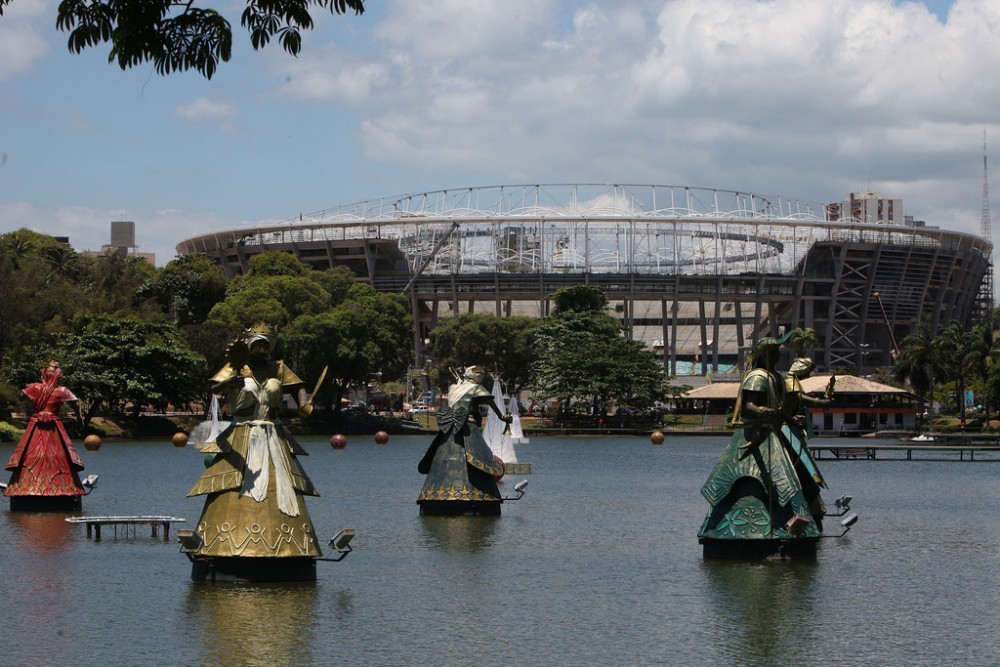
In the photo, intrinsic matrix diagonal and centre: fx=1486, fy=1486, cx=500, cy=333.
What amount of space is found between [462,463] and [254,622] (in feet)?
46.6

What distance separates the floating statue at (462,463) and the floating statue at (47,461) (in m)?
8.95

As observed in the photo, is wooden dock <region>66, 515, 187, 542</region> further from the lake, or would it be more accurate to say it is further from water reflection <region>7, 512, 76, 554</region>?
water reflection <region>7, 512, 76, 554</region>

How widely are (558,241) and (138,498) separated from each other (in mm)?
108426

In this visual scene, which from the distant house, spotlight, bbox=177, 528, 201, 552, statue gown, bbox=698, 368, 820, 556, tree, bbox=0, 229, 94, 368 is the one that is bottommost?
spotlight, bbox=177, 528, 201, 552

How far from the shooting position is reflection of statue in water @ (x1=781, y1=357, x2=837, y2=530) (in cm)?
2741

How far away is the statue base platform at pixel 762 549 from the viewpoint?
27109 millimetres

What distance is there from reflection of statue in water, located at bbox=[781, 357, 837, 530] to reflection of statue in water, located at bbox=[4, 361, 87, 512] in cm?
1770

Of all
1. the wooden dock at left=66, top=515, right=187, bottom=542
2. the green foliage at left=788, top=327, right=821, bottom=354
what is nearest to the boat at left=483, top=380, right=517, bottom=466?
the green foliage at left=788, top=327, right=821, bottom=354

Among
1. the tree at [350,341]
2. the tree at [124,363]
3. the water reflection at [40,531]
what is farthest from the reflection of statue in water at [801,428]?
the tree at [350,341]

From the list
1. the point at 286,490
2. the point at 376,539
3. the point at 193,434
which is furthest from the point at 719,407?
the point at 286,490

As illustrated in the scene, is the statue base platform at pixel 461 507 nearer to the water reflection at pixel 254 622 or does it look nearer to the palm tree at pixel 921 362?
the water reflection at pixel 254 622

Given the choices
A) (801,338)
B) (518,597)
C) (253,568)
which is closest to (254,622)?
(253,568)

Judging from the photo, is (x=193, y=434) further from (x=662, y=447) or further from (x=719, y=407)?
(x=719, y=407)

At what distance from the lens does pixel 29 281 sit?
97688mm
